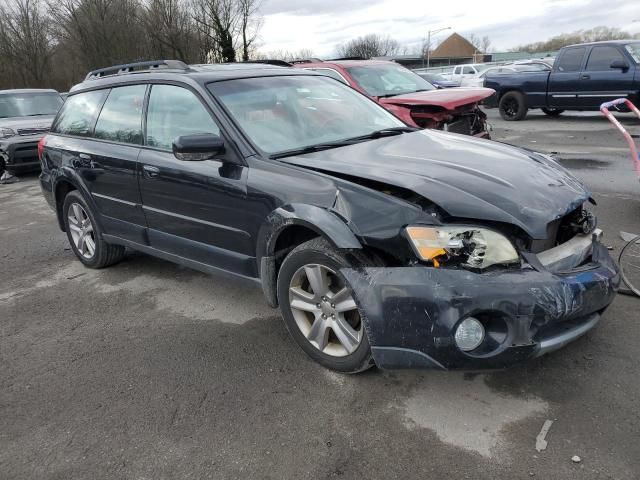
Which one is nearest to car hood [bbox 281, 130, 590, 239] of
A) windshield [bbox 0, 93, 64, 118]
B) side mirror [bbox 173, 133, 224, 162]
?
side mirror [bbox 173, 133, 224, 162]

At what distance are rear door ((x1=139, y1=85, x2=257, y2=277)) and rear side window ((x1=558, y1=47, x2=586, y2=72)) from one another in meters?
11.9

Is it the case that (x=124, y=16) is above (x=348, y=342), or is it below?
above

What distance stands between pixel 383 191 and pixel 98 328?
8.11 feet

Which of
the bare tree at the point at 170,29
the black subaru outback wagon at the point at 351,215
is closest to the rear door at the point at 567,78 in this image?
the black subaru outback wagon at the point at 351,215

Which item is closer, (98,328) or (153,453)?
(153,453)

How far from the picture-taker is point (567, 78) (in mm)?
12852

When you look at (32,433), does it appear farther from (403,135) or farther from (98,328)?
(403,135)

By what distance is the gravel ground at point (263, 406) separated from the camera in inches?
92.7

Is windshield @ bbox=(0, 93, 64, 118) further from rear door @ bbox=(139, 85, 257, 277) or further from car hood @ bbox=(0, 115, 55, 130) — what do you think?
rear door @ bbox=(139, 85, 257, 277)

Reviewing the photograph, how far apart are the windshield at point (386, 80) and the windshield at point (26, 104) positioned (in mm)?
7655

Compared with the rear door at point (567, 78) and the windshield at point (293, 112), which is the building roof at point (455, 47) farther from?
the windshield at point (293, 112)

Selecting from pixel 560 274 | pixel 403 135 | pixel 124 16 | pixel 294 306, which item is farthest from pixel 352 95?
pixel 124 16

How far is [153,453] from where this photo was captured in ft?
8.24

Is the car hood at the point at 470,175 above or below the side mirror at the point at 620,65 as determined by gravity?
below
